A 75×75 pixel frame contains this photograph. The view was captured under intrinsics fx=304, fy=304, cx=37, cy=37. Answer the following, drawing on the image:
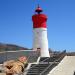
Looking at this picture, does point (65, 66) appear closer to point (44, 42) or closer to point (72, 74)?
point (72, 74)

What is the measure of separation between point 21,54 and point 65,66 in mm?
5173

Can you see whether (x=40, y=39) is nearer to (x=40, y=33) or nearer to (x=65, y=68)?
(x=40, y=33)

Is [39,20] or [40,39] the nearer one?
[40,39]

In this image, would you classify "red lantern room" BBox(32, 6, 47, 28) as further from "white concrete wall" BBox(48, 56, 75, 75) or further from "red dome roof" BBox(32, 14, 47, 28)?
"white concrete wall" BBox(48, 56, 75, 75)

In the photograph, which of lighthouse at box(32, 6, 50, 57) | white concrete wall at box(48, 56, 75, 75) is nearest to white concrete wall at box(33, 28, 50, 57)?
lighthouse at box(32, 6, 50, 57)

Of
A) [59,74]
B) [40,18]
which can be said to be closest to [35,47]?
[40,18]

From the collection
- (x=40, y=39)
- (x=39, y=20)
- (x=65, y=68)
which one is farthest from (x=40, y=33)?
(x=65, y=68)

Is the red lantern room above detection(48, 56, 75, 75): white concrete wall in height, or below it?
above

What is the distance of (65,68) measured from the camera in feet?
65.2

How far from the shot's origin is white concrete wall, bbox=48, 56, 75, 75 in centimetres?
1888

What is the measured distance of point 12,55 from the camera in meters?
24.4

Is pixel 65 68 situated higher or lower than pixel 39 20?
lower

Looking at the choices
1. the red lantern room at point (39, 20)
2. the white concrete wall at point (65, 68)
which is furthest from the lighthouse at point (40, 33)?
the white concrete wall at point (65, 68)

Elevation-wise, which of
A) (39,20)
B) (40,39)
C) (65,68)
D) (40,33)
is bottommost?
(65,68)
